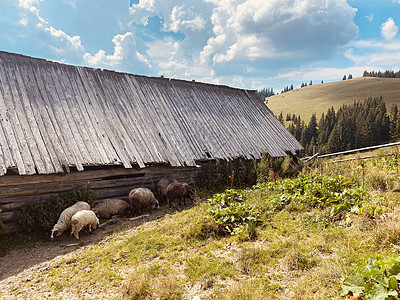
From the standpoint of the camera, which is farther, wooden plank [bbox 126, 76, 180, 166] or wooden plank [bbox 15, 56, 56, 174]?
wooden plank [bbox 126, 76, 180, 166]

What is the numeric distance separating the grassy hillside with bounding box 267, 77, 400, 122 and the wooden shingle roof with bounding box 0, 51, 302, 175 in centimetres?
9769

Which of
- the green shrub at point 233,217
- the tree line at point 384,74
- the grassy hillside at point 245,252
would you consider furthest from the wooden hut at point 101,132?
the tree line at point 384,74

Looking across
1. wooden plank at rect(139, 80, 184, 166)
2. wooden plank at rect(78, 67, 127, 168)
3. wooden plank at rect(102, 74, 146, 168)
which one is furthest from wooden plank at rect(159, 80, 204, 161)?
wooden plank at rect(78, 67, 127, 168)

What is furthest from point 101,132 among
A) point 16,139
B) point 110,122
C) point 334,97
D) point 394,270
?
point 334,97

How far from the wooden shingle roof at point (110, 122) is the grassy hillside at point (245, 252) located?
157 inches

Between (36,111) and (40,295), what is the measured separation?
7888 mm

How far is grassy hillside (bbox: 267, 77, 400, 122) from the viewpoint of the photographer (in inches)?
4092

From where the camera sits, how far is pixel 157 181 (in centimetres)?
1172

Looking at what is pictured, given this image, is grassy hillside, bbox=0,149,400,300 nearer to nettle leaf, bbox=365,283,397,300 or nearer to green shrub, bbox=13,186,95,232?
nettle leaf, bbox=365,283,397,300

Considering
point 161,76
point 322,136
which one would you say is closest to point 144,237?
point 161,76

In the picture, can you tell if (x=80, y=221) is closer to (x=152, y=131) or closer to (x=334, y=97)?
(x=152, y=131)

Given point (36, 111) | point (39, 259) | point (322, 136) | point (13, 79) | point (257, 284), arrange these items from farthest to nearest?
point (322, 136), point (13, 79), point (36, 111), point (39, 259), point (257, 284)

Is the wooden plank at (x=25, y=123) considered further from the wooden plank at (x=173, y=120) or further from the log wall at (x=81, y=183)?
the wooden plank at (x=173, y=120)

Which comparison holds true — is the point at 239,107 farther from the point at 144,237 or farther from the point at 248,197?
the point at 144,237
